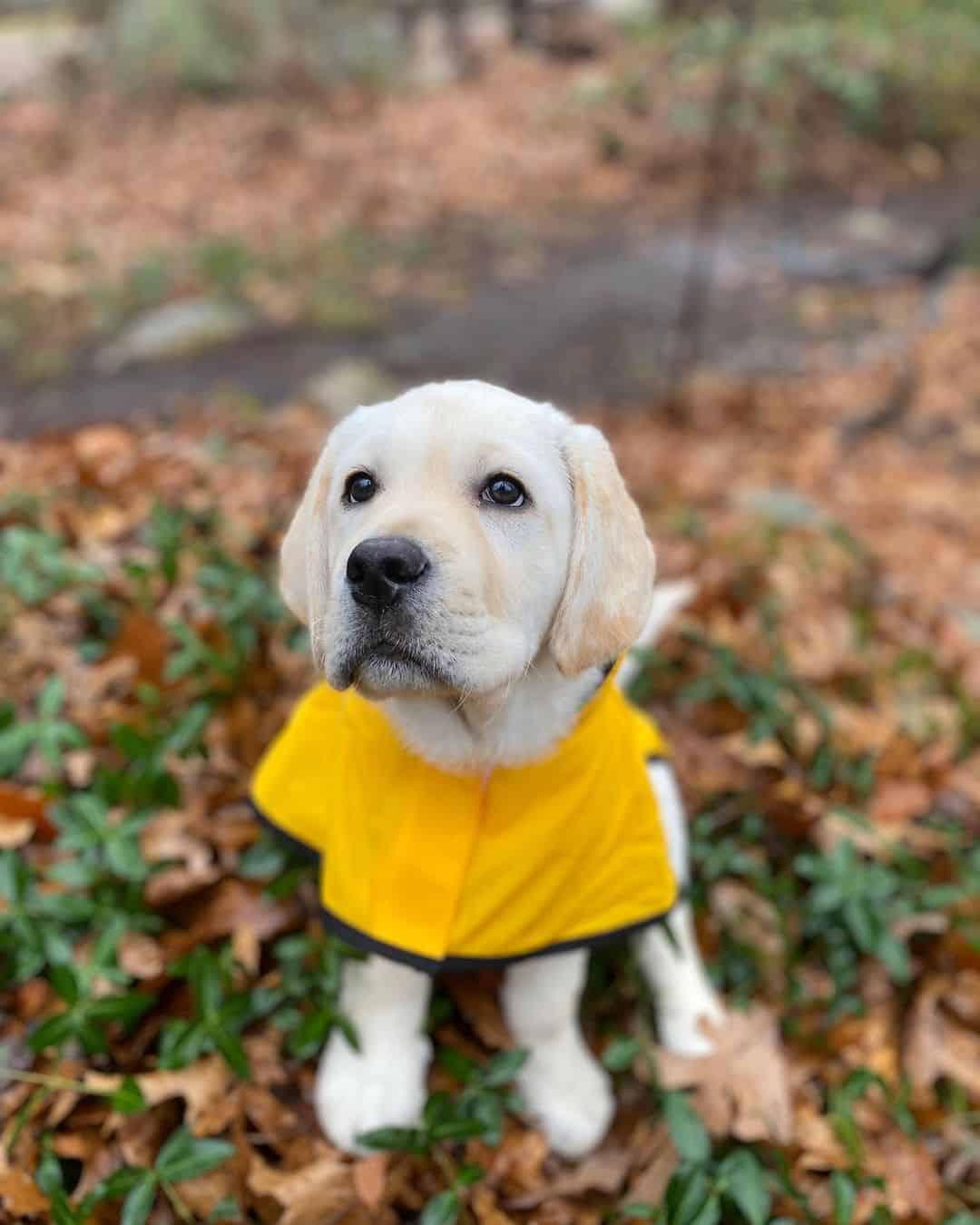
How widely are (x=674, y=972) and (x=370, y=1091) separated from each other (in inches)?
30.3

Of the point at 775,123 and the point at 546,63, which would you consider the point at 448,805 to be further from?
the point at 546,63

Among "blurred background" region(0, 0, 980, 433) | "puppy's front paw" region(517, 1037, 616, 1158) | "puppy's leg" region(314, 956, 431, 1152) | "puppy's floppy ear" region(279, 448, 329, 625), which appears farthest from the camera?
"blurred background" region(0, 0, 980, 433)

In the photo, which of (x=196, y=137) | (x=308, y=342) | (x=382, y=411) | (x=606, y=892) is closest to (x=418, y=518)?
(x=382, y=411)

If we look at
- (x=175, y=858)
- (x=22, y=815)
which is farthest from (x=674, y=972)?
(x=22, y=815)

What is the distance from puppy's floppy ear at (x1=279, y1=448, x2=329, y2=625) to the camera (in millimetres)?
1777

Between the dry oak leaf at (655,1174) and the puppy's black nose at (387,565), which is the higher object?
the puppy's black nose at (387,565)

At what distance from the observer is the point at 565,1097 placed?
216cm

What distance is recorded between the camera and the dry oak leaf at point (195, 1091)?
2.01 meters

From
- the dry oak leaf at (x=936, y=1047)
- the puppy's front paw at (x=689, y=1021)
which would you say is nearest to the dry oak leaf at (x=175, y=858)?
the puppy's front paw at (x=689, y=1021)

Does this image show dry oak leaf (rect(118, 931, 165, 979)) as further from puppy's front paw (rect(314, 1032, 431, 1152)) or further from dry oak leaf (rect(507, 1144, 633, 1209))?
dry oak leaf (rect(507, 1144, 633, 1209))

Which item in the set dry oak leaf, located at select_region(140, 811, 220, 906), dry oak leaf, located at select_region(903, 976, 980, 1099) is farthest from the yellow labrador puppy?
dry oak leaf, located at select_region(903, 976, 980, 1099)

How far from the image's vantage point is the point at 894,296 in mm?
8930

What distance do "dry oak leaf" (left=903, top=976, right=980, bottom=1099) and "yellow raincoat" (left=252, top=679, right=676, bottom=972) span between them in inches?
37.8

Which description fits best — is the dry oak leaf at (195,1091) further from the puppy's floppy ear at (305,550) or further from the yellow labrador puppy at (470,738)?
the puppy's floppy ear at (305,550)
